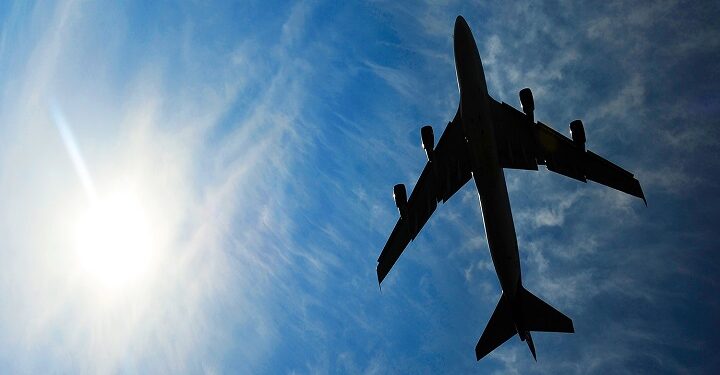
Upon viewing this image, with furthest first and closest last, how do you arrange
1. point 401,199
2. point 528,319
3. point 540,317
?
point 401,199 < point 528,319 < point 540,317

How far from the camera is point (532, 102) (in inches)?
1286

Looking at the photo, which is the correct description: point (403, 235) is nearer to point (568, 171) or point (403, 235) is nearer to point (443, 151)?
point (443, 151)

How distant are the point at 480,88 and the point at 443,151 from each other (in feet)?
26.9

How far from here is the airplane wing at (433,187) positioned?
36.5 meters

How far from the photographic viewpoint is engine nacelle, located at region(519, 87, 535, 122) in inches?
1281

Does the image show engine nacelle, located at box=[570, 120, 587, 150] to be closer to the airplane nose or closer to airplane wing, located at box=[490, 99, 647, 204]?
airplane wing, located at box=[490, 99, 647, 204]

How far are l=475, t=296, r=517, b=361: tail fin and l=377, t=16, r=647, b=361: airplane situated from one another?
7cm

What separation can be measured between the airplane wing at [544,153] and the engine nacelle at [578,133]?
1.55 metres

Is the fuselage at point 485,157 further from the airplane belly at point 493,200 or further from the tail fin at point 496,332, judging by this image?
the tail fin at point 496,332

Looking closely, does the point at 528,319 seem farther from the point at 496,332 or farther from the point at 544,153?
the point at 544,153

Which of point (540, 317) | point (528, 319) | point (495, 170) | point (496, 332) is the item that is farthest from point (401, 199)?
point (540, 317)

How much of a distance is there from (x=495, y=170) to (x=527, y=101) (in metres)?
5.73

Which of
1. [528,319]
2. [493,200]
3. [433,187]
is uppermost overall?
[433,187]

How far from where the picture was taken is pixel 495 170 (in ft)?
101
